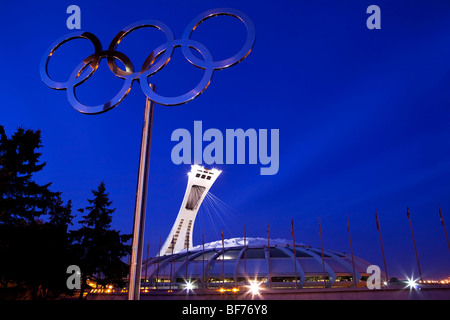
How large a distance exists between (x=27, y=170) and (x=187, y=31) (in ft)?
55.8

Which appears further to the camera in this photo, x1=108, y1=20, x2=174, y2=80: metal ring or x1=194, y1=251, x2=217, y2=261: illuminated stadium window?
x1=194, y1=251, x2=217, y2=261: illuminated stadium window

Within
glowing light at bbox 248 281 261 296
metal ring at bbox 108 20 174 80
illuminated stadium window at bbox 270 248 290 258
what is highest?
metal ring at bbox 108 20 174 80

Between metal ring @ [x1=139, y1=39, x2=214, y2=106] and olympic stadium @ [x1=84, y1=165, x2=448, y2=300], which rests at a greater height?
metal ring @ [x1=139, y1=39, x2=214, y2=106]

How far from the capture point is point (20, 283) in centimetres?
1756

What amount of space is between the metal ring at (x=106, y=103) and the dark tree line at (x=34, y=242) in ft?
34.5

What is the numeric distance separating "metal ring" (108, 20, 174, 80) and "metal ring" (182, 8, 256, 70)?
1.50 feet

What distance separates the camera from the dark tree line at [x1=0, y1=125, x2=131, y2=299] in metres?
16.7

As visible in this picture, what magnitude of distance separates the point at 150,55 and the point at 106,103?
6.29ft

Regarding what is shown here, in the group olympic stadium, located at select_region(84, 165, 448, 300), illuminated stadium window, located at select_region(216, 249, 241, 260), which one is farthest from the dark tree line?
illuminated stadium window, located at select_region(216, 249, 241, 260)

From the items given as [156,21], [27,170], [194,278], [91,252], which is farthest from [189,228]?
[156,21]

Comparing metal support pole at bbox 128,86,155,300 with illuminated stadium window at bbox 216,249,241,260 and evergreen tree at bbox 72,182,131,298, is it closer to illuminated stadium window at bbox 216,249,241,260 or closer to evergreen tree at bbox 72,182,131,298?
evergreen tree at bbox 72,182,131,298

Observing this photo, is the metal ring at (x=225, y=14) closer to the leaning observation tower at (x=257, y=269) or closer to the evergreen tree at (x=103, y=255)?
the evergreen tree at (x=103, y=255)

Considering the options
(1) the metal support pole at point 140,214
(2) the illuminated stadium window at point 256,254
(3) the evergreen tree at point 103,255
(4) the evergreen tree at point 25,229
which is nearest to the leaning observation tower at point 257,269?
(2) the illuminated stadium window at point 256,254
